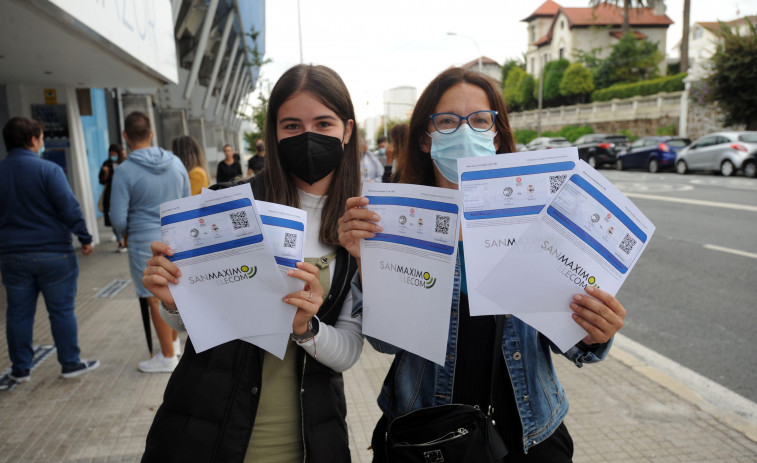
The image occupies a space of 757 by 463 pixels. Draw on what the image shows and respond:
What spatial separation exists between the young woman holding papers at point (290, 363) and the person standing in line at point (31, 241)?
3185 millimetres

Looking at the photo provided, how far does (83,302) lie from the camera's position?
6.88m

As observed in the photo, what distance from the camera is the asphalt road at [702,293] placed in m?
4.90

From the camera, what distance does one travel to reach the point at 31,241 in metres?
4.30

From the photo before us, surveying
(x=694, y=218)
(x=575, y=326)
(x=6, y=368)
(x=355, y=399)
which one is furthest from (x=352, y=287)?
(x=694, y=218)

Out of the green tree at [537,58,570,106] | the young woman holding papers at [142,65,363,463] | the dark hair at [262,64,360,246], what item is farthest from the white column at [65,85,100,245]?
the green tree at [537,58,570,106]

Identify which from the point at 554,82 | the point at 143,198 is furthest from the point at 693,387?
the point at 554,82

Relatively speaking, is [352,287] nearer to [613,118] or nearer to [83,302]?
[83,302]

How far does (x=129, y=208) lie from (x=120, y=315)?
223 centimetres

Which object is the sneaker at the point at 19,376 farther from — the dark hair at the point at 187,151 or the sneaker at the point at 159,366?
the dark hair at the point at 187,151

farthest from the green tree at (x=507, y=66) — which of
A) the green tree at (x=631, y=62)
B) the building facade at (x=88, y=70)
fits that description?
the building facade at (x=88, y=70)

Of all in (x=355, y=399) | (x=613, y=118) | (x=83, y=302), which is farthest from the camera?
(x=613, y=118)

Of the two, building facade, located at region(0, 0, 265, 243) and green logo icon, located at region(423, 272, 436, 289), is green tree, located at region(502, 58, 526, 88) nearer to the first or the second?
building facade, located at region(0, 0, 265, 243)

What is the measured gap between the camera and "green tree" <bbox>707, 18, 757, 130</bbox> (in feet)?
84.1

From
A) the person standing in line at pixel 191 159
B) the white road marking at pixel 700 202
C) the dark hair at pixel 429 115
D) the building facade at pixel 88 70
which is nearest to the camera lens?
the dark hair at pixel 429 115
